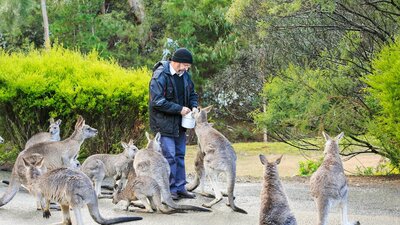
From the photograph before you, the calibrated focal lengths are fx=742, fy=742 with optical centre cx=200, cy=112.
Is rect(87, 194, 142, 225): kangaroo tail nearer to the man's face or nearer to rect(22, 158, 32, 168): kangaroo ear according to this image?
rect(22, 158, 32, 168): kangaroo ear

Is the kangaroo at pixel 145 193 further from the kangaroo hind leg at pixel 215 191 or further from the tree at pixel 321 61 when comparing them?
the tree at pixel 321 61

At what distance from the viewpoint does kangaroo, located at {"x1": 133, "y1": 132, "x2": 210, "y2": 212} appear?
11.0 metres

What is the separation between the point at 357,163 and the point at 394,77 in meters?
9.24

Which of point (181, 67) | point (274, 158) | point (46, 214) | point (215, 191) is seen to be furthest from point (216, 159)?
point (274, 158)

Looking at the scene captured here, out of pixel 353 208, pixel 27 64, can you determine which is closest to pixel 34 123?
pixel 27 64

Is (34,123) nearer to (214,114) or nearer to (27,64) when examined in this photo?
(27,64)

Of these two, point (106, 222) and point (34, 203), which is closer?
point (106, 222)

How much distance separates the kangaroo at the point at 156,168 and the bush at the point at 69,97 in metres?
4.19

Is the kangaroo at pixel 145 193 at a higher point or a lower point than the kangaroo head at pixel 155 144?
lower

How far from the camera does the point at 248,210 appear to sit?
1149 centimetres

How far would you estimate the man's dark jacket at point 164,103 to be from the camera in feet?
38.8

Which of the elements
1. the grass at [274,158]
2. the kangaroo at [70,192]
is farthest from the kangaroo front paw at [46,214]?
the grass at [274,158]

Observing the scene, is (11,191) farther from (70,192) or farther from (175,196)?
(175,196)

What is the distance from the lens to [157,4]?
34.3 m
